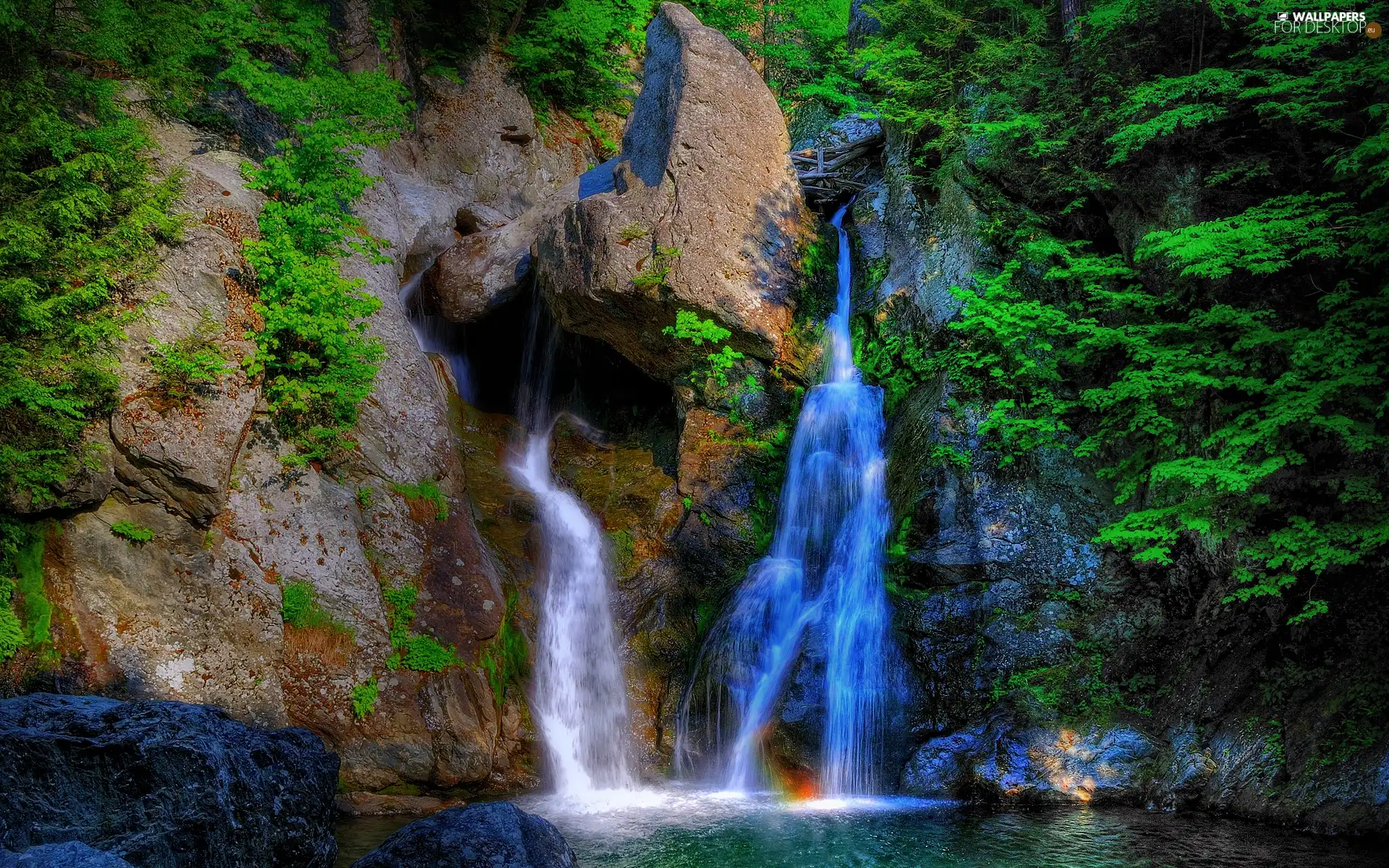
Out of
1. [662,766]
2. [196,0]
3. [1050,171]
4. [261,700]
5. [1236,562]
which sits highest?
[196,0]

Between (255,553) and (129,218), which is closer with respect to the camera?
(129,218)

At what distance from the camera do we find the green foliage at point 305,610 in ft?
27.3

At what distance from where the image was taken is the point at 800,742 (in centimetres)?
859

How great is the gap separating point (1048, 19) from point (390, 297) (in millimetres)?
10250

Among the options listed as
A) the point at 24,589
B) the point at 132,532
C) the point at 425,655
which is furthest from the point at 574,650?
the point at 24,589

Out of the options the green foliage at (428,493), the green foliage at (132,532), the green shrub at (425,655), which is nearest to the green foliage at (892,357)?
the green foliage at (428,493)

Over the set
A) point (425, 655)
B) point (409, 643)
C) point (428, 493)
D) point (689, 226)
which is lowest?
point (425, 655)

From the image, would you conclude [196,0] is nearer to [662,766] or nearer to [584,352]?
[584,352]

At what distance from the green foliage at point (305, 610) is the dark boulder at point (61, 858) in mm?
4852

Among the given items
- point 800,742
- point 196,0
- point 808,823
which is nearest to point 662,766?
point 800,742

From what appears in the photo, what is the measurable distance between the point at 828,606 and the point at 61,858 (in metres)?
Result: 7.36

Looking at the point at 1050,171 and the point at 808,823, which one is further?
the point at 1050,171

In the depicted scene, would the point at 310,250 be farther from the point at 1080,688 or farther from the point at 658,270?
the point at 1080,688

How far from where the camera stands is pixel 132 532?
764 centimetres
